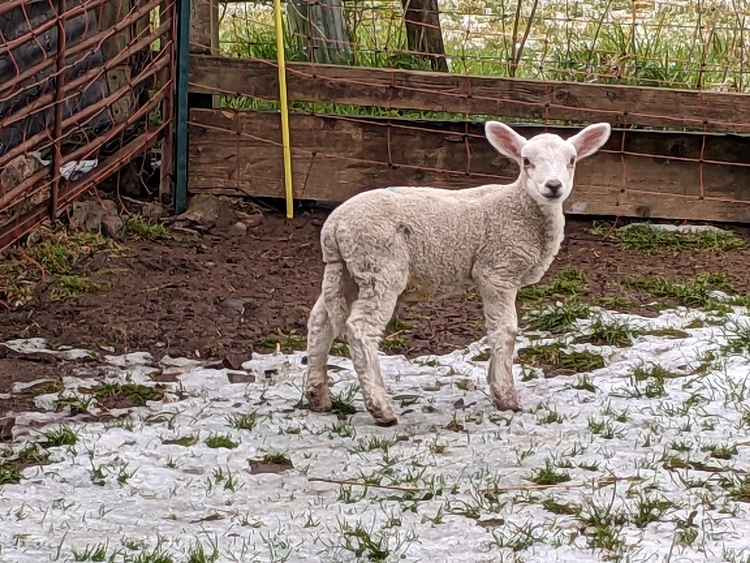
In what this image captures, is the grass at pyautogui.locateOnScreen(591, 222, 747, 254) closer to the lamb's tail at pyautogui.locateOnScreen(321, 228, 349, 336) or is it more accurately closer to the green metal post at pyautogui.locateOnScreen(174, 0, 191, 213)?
the green metal post at pyautogui.locateOnScreen(174, 0, 191, 213)

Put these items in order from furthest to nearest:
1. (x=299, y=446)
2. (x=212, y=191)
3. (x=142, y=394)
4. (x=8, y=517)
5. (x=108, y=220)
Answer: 1. (x=212, y=191)
2. (x=108, y=220)
3. (x=142, y=394)
4. (x=299, y=446)
5. (x=8, y=517)

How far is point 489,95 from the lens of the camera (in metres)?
9.27

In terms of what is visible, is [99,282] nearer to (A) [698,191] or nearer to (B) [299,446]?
(B) [299,446]

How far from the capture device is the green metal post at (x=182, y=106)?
30.7 feet

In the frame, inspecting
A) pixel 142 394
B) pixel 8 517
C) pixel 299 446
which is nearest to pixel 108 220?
pixel 142 394

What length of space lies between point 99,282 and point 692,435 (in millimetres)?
3848

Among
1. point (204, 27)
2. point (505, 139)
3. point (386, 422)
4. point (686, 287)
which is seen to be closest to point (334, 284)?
point (386, 422)

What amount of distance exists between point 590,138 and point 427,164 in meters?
3.20

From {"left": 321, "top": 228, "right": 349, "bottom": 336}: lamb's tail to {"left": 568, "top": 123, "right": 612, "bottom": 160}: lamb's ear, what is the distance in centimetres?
121

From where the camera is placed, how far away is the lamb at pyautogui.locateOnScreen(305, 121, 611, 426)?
5957mm

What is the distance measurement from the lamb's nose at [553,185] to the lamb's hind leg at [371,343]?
2.66ft

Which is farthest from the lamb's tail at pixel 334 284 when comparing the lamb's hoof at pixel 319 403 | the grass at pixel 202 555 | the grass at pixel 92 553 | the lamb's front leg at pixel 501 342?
the grass at pixel 92 553

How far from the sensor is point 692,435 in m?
5.74

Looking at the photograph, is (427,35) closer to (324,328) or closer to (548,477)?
(324,328)
